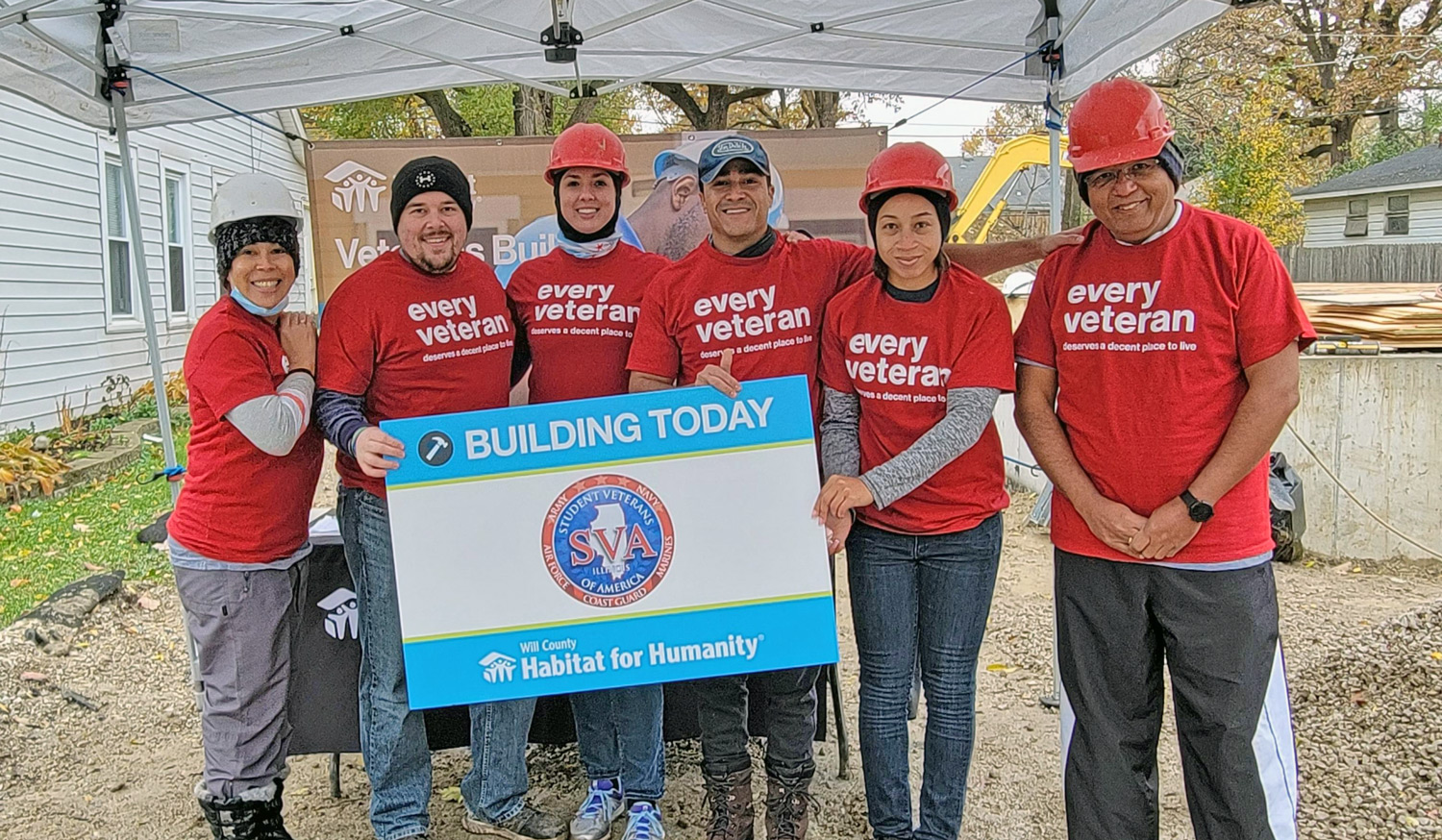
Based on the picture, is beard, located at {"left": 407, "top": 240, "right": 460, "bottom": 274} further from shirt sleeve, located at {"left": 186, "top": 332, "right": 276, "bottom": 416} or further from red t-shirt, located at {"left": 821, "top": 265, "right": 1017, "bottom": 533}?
red t-shirt, located at {"left": 821, "top": 265, "right": 1017, "bottom": 533}

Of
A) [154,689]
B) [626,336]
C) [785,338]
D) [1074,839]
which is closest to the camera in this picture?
[1074,839]

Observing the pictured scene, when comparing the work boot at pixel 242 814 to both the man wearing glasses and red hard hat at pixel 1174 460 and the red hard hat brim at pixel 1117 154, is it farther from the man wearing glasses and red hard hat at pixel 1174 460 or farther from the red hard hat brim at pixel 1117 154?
the red hard hat brim at pixel 1117 154

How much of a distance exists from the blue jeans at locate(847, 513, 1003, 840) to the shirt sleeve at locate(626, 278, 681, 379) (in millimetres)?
697

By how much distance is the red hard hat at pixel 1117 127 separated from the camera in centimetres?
230

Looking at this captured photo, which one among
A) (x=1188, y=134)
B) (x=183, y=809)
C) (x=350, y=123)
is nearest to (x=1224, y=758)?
(x=183, y=809)

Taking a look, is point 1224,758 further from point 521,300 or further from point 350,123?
point 350,123

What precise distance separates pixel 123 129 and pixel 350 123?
8998mm

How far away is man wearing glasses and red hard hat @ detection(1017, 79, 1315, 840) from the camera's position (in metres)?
2.30

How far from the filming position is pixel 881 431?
2.65 meters

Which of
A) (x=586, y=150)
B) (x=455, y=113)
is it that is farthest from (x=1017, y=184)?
(x=586, y=150)

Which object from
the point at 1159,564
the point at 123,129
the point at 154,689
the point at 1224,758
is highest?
the point at 123,129

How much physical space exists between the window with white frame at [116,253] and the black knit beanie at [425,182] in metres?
9.65

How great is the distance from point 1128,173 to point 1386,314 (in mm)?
6094

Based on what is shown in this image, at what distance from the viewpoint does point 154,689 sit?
489 centimetres
